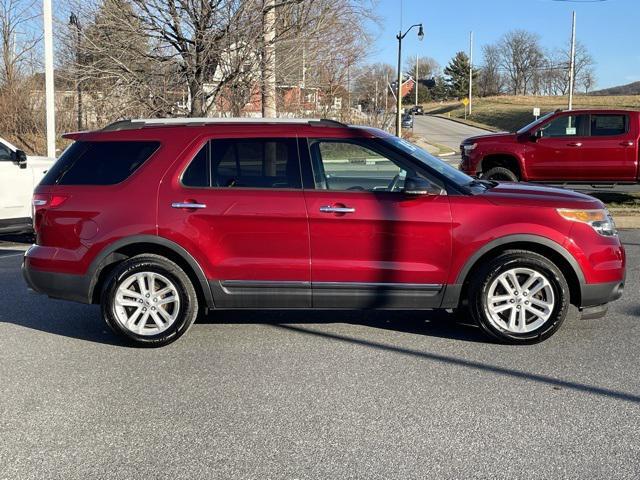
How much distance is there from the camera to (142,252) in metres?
5.62

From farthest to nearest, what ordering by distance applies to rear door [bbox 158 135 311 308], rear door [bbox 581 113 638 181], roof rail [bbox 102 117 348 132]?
rear door [bbox 581 113 638 181], roof rail [bbox 102 117 348 132], rear door [bbox 158 135 311 308]

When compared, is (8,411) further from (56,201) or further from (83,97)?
(83,97)

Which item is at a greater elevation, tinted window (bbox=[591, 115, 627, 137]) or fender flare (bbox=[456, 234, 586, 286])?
tinted window (bbox=[591, 115, 627, 137])

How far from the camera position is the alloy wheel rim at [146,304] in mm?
5500

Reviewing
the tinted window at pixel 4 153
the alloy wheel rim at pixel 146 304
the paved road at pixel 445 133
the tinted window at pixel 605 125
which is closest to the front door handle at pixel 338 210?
the alloy wheel rim at pixel 146 304

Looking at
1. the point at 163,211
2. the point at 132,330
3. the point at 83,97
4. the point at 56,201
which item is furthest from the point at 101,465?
the point at 83,97

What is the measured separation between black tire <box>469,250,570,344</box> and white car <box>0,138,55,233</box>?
7413mm

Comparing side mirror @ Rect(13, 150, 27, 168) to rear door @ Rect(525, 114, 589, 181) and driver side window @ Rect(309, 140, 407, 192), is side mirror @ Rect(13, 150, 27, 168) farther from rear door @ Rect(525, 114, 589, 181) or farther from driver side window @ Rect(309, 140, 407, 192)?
rear door @ Rect(525, 114, 589, 181)

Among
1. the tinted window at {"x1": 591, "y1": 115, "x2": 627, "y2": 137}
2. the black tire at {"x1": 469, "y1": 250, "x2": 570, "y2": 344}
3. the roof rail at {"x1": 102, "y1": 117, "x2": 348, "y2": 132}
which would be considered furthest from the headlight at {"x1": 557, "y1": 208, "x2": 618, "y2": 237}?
the tinted window at {"x1": 591, "y1": 115, "x2": 627, "y2": 137}

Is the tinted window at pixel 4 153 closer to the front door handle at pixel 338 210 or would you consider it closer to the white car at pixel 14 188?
the white car at pixel 14 188

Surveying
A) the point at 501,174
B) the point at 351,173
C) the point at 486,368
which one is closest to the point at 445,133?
the point at 501,174

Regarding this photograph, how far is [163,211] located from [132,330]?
102cm

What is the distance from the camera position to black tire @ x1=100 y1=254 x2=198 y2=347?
548 centimetres

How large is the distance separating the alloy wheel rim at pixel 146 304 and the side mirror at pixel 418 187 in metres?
2.09
